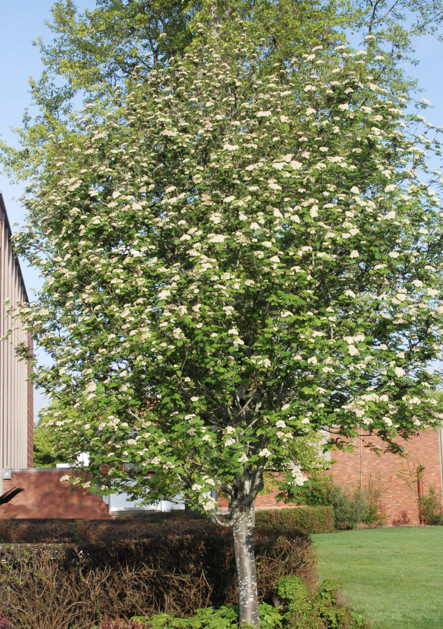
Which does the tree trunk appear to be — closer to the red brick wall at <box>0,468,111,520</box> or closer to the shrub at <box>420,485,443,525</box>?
the red brick wall at <box>0,468,111,520</box>

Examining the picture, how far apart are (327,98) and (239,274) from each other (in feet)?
10.8

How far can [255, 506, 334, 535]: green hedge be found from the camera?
2782 cm

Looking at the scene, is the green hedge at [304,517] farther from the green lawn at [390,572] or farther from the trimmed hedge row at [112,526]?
the green lawn at [390,572]

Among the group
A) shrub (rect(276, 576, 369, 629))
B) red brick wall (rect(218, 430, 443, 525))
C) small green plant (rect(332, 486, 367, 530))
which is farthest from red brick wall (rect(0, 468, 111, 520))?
shrub (rect(276, 576, 369, 629))

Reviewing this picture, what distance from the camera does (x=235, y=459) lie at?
7.97 meters

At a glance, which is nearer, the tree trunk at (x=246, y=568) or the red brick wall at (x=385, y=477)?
the tree trunk at (x=246, y=568)

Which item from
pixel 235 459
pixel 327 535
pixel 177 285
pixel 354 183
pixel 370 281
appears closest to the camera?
pixel 235 459

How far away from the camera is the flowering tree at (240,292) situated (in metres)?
8.42

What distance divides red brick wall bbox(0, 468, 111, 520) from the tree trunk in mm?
18491

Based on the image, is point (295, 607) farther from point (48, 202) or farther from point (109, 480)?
point (48, 202)

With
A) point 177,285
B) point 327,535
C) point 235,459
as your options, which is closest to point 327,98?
point 177,285

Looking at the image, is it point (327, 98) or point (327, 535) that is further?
point (327, 535)

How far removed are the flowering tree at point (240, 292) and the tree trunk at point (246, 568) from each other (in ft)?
0.09

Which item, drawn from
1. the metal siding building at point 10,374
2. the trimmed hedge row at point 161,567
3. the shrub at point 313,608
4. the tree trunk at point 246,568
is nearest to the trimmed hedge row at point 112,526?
the trimmed hedge row at point 161,567
